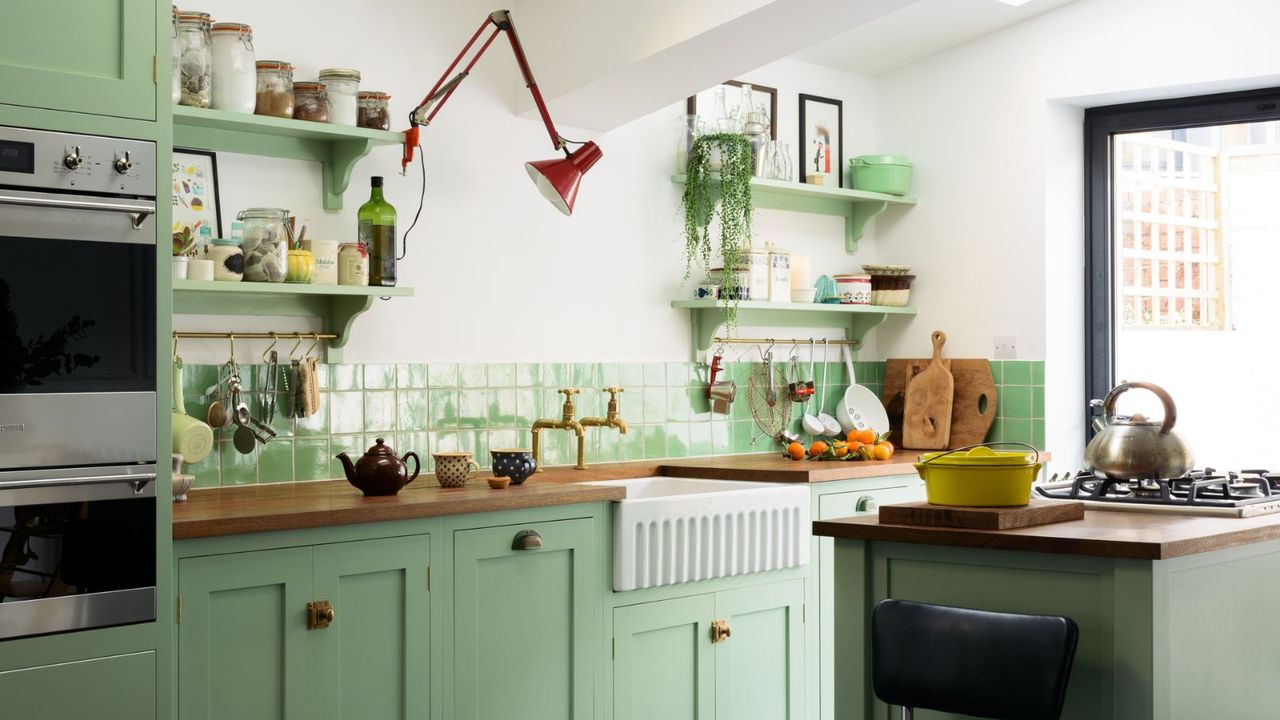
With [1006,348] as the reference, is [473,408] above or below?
below

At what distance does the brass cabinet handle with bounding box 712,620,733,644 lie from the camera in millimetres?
3430

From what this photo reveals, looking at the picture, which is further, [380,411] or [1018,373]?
[1018,373]

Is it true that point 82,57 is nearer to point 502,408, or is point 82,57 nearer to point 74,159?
point 74,159

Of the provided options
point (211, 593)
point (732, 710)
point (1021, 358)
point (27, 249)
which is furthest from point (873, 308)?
point (27, 249)

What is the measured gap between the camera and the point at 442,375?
361 cm

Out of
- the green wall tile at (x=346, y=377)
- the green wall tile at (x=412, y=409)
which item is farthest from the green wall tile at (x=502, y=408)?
the green wall tile at (x=346, y=377)

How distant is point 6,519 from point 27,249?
0.52 meters

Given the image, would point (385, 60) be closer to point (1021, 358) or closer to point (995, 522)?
point (995, 522)

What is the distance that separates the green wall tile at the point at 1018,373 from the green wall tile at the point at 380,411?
2.42m

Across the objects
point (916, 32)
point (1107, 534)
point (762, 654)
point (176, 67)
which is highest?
point (916, 32)

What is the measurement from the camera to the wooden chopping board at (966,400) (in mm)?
4574

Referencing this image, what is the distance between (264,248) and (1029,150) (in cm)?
293

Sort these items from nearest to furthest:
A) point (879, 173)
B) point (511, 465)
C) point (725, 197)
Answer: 1. point (511, 465)
2. point (725, 197)
3. point (879, 173)

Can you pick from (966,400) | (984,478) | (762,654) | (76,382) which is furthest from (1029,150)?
(76,382)
